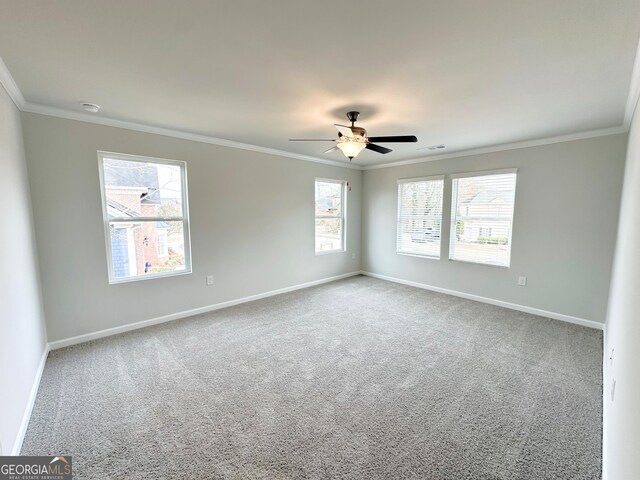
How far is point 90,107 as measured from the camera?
273 centimetres

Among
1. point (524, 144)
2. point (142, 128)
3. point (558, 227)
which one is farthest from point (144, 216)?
point (558, 227)

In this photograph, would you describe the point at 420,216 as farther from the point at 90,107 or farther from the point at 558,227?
the point at 90,107

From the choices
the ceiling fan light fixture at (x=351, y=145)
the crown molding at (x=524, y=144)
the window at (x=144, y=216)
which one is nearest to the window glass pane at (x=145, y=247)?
the window at (x=144, y=216)

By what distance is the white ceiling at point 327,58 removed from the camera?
4.72 ft

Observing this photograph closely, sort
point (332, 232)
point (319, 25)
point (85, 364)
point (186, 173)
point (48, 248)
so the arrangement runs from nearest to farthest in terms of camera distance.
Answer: point (319, 25)
point (85, 364)
point (48, 248)
point (186, 173)
point (332, 232)

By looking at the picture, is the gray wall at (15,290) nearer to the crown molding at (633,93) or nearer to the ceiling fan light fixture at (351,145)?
the ceiling fan light fixture at (351,145)

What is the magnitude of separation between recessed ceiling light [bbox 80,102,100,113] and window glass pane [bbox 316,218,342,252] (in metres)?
3.62

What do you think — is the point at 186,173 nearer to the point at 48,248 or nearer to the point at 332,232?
the point at 48,248

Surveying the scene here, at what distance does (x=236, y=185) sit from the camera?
4262 millimetres

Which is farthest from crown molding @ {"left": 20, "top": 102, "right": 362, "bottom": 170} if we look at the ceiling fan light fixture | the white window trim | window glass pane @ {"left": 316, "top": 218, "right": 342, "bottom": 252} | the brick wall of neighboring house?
the white window trim

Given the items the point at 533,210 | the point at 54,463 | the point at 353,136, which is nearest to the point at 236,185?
the point at 353,136

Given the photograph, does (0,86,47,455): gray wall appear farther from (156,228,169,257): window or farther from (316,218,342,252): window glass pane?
(316,218,342,252): window glass pane

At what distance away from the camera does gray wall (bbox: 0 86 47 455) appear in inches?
67.9

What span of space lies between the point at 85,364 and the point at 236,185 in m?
2.73
